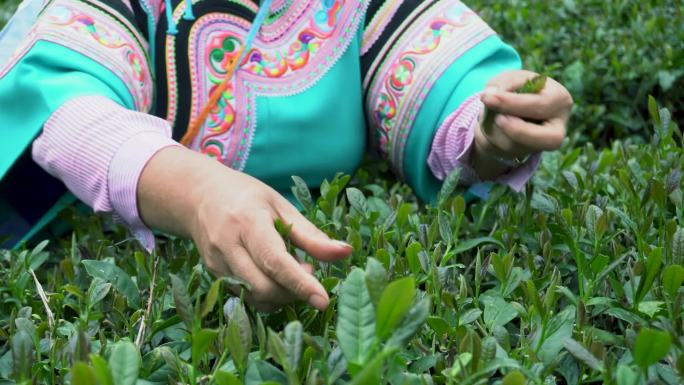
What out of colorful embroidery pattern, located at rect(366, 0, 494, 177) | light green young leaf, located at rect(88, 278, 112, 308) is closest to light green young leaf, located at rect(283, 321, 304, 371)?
light green young leaf, located at rect(88, 278, 112, 308)

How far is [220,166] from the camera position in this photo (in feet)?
3.83

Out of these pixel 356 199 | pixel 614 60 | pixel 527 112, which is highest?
pixel 527 112

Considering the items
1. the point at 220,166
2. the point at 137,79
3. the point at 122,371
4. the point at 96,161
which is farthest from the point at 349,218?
the point at 122,371

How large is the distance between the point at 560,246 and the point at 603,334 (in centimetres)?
32

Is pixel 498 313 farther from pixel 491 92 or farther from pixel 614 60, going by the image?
pixel 614 60

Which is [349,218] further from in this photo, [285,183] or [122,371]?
[122,371]

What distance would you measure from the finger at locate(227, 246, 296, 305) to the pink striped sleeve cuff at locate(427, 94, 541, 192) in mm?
632

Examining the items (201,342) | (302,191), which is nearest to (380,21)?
(302,191)

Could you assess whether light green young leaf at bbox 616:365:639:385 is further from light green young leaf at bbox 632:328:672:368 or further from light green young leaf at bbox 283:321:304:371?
light green young leaf at bbox 283:321:304:371

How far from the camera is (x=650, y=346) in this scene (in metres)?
0.77

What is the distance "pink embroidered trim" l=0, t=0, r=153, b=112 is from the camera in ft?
4.99

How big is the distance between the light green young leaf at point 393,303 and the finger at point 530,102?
26.9 inches

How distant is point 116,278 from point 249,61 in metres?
0.66

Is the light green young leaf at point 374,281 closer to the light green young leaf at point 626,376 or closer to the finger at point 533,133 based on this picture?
the light green young leaf at point 626,376
